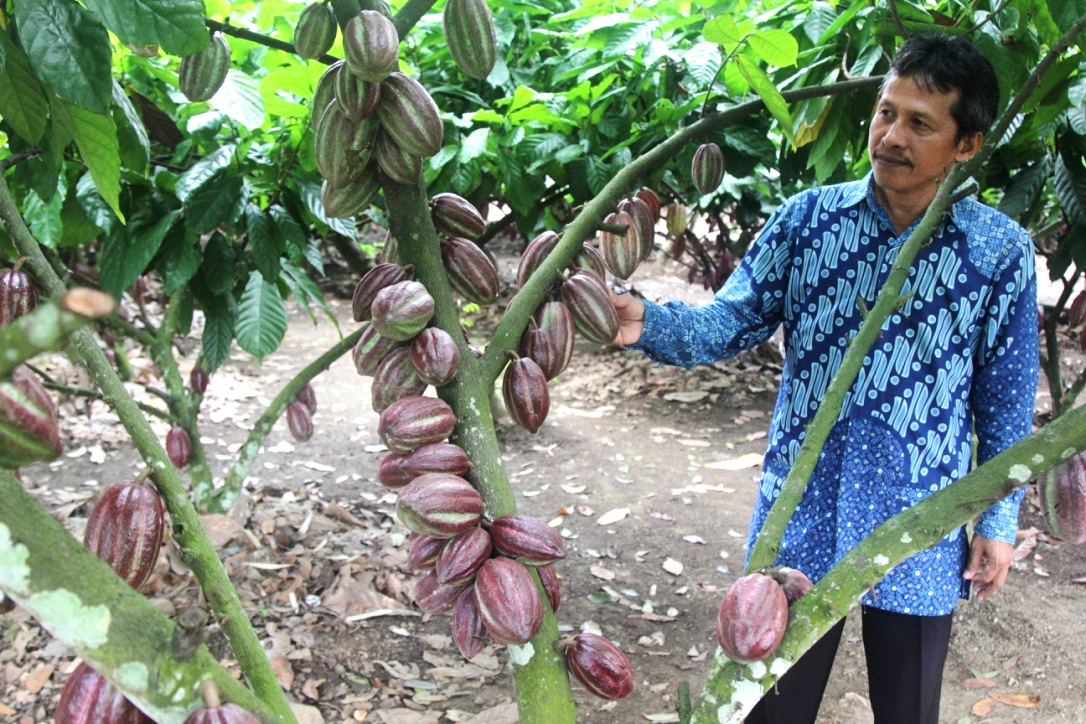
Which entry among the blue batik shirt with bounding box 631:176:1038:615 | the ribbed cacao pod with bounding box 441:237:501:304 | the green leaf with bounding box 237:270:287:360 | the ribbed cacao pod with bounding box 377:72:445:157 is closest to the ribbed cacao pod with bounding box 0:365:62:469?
the ribbed cacao pod with bounding box 377:72:445:157

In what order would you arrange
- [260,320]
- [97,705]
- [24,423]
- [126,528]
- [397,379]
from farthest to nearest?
[260,320] < [397,379] < [126,528] < [97,705] < [24,423]

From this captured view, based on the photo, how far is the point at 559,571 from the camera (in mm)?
3412

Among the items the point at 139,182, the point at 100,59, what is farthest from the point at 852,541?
the point at 139,182

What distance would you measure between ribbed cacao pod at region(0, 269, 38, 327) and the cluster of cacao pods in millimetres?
772

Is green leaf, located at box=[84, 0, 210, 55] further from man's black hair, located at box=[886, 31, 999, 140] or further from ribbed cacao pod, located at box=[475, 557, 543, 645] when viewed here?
man's black hair, located at box=[886, 31, 999, 140]

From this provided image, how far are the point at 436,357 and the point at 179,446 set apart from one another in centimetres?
225

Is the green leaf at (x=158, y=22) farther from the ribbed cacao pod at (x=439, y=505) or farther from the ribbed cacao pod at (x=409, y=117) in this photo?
the ribbed cacao pod at (x=439, y=505)

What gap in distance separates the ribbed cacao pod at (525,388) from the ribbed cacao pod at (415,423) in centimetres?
10

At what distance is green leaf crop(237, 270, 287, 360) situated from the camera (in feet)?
7.79

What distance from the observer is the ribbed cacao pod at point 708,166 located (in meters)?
1.53

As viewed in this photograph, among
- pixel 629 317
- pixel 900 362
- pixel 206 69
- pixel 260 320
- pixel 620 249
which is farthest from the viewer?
pixel 260 320

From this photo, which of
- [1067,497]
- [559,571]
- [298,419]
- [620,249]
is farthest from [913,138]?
[559,571]

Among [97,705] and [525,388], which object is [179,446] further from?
[97,705]

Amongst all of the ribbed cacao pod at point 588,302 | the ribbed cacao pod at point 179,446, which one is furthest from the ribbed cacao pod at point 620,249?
the ribbed cacao pod at point 179,446
